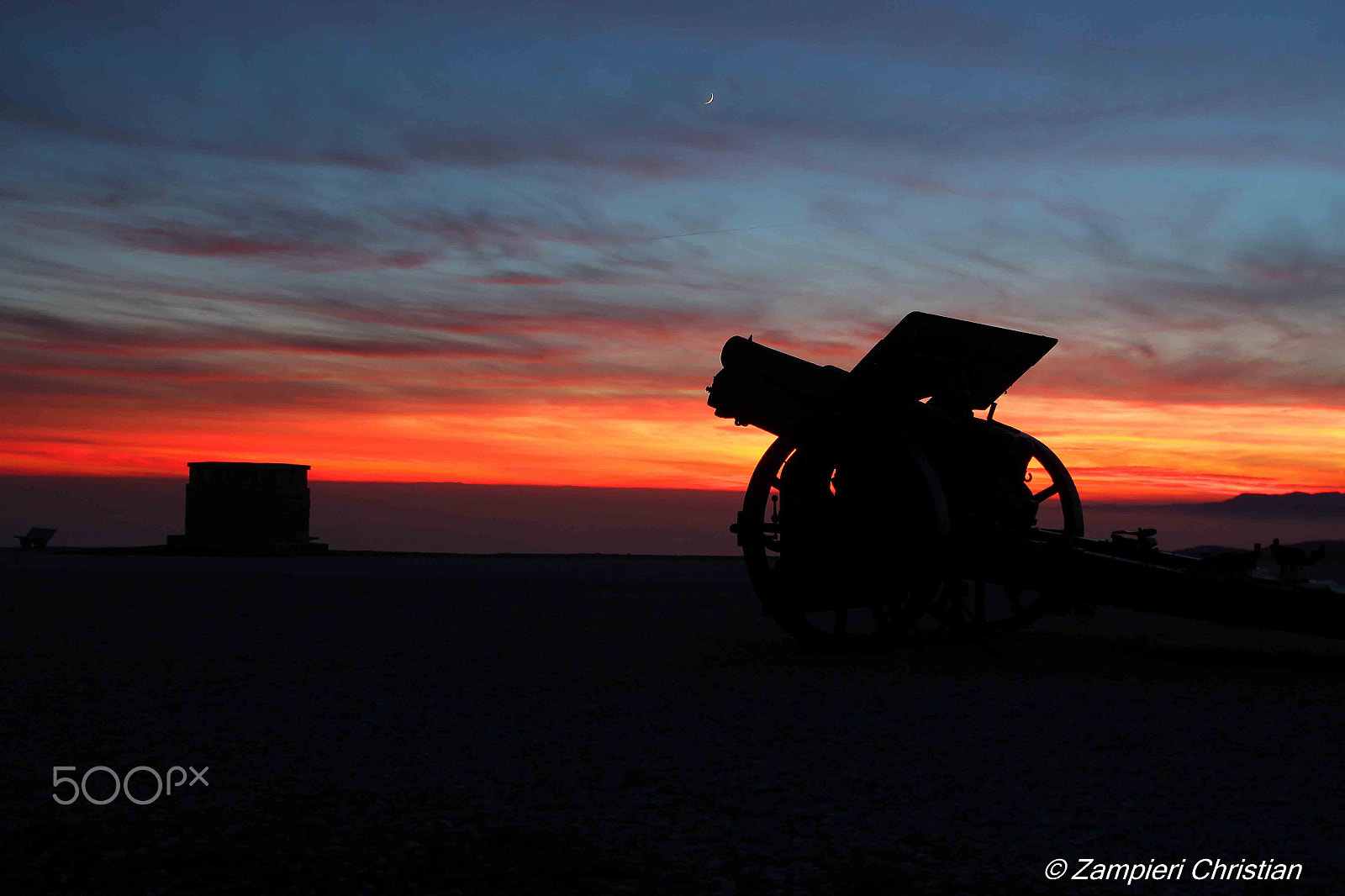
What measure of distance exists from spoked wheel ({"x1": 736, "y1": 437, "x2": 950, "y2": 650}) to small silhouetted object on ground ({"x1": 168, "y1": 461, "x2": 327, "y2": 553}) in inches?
877

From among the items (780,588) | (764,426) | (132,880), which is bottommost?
(132,880)

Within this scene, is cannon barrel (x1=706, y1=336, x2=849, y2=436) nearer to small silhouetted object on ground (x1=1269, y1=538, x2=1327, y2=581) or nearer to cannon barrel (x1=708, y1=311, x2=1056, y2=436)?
cannon barrel (x1=708, y1=311, x2=1056, y2=436)

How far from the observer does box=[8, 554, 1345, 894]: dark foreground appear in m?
4.71

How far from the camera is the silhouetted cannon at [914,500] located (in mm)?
10336

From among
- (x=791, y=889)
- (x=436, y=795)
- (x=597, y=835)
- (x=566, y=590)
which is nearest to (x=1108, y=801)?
(x=791, y=889)

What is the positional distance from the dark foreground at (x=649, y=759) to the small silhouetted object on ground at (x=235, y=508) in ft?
62.3

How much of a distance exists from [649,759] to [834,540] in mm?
5046

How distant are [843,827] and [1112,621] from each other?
1111 cm

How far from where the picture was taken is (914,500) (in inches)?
415

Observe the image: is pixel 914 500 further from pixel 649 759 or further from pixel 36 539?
pixel 36 539

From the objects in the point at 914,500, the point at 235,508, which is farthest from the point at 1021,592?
the point at 235,508

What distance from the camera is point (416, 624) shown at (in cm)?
1314

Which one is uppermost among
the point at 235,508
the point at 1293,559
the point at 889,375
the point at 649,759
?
the point at 889,375

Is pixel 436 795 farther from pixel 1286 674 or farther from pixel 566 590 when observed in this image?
pixel 566 590
